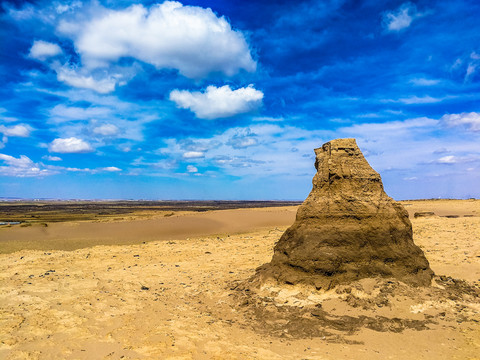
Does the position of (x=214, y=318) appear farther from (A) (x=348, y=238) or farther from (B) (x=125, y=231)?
(B) (x=125, y=231)

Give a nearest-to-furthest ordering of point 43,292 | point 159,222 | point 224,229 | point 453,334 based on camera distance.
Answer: point 453,334, point 43,292, point 224,229, point 159,222

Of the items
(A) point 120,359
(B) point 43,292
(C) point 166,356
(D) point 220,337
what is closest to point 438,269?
(D) point 220,337

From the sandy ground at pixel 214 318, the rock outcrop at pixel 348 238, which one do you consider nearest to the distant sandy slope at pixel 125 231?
the sandy ground at pixel 214 318

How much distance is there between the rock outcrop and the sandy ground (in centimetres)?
35

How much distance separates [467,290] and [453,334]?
2049 millimetres

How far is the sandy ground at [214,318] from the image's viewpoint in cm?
435

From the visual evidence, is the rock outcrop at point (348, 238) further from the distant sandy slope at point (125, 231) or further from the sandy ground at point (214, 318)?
the distant sandy slope at point (125, 231)

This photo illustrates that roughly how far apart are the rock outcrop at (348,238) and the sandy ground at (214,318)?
35 cm

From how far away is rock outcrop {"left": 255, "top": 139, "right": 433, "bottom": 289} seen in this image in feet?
20.5

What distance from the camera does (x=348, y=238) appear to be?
6.36 m

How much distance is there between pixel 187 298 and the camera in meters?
7.02

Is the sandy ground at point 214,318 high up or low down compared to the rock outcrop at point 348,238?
down

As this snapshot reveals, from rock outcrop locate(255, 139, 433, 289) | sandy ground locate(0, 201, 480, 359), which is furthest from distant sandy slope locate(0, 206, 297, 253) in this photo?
rock outcrop locate(255, 139, 433, 289)

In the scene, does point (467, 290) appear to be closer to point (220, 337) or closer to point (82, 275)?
point (220, 337)
